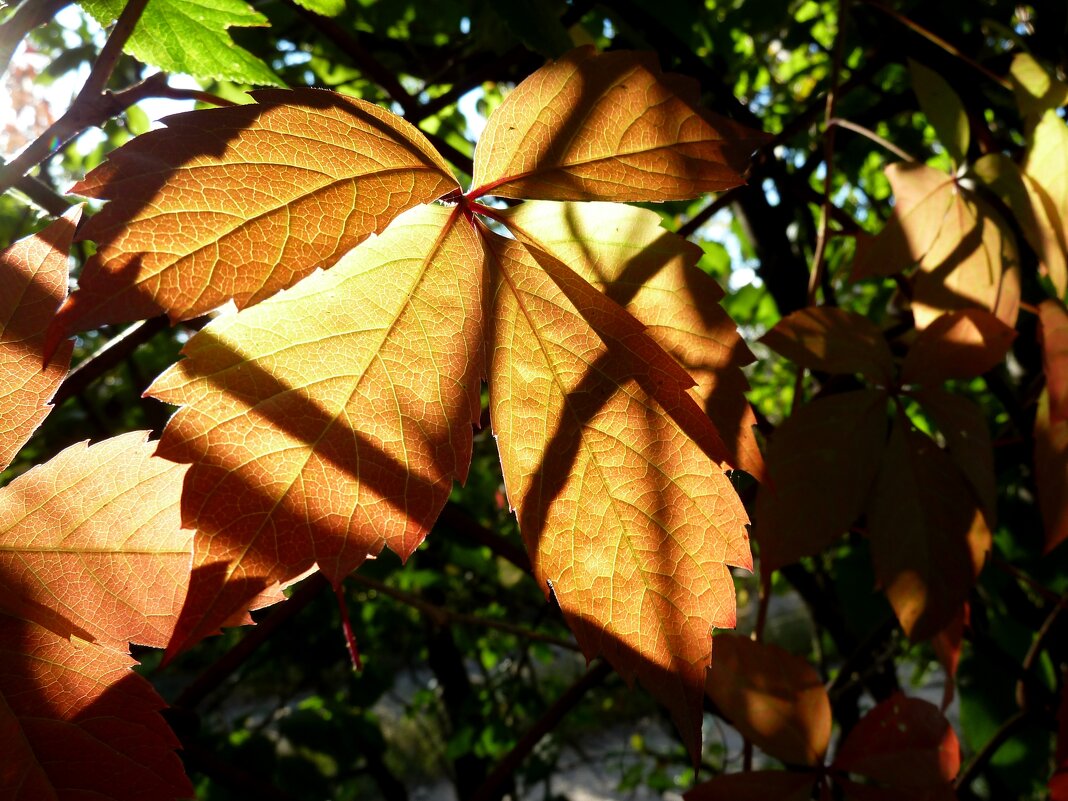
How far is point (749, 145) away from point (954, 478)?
37cm

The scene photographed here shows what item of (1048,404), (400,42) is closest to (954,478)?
(1048,404)

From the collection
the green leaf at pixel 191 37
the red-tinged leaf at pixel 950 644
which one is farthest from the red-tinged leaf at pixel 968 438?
the green leaf at pixel 191 37

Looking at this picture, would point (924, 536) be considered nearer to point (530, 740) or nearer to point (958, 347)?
point (958, 347)

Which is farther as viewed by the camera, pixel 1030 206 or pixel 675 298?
pixel 1030 206

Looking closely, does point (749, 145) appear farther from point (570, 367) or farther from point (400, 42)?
point (400, 42)

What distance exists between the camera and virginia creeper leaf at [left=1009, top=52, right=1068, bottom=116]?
2.80 feet

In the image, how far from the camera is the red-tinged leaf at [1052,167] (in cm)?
82

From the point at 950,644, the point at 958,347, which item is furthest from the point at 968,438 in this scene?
the point at 950,644

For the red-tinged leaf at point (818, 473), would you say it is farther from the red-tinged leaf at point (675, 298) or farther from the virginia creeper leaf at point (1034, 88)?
the virginia creeper leaf at point (1034, 88)

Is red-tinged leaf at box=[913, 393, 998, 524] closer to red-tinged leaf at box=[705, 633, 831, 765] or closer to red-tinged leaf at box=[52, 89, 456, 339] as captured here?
red-tinged leaf at box=[705, 633, 831, 765]

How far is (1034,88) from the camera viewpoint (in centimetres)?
87

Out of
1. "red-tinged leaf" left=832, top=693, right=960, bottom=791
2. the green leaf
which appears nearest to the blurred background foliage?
the green leaf

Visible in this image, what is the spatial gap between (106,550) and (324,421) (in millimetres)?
129

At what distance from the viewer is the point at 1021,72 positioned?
0.88m
